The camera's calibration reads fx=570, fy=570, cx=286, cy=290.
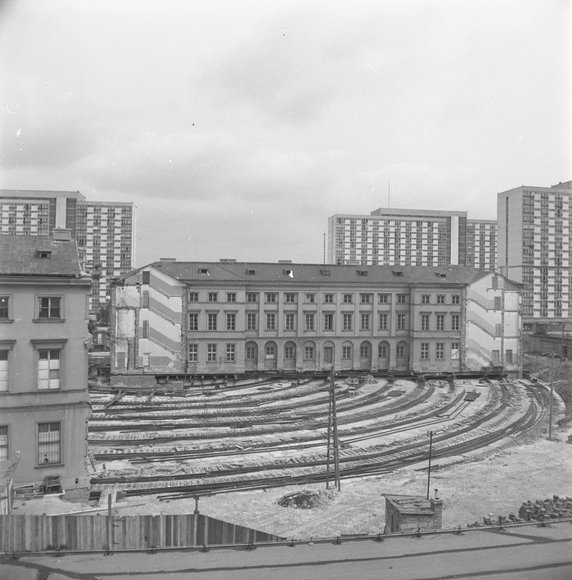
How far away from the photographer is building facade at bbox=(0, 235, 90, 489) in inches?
829

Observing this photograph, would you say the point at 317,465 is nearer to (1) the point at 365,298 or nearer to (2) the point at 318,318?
(2) the point at 318,318

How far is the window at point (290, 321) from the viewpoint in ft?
181

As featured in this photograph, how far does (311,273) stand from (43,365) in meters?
36.8

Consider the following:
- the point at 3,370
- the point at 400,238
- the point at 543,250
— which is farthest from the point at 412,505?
the point at 400,238

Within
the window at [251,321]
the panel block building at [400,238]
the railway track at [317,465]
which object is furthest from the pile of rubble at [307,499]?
the panel block building at [400,238]

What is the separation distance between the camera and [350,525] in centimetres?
1991

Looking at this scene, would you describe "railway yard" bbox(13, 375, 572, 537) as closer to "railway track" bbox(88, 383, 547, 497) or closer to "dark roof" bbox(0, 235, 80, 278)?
"railway track" bbox(88, 383, 547, 497)

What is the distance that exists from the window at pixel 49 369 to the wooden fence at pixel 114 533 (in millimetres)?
8619

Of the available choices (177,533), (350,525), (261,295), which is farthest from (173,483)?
(261,295)

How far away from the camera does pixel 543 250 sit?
96938 millimetres

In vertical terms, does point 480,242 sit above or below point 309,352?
above

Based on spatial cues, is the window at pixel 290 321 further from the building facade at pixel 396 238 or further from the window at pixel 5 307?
the building facade at pixel 396 238

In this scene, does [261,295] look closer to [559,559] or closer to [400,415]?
[400,415]

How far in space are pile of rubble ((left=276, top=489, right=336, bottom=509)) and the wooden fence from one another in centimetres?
774
